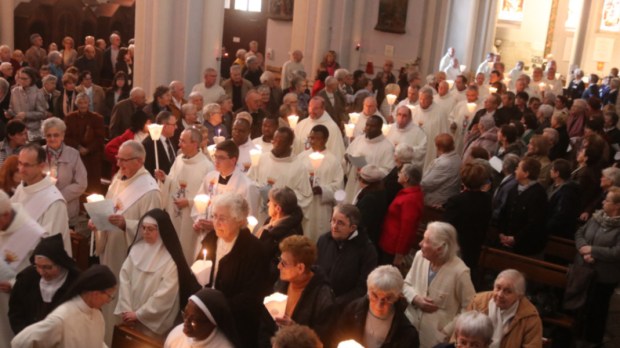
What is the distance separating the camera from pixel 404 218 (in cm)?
673

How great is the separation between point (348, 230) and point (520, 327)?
144 cm

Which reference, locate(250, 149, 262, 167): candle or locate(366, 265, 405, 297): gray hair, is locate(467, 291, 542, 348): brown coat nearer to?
locate(366, 265, 405, 297): gray hair

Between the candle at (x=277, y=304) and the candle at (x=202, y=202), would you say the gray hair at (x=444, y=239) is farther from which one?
the candle at (x=202, y=202)

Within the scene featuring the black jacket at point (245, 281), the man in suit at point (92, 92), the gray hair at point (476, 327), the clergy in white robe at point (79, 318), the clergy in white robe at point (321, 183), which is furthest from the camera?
the man in suit at point (92, 92)

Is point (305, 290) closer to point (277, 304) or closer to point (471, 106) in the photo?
point (277, 304)

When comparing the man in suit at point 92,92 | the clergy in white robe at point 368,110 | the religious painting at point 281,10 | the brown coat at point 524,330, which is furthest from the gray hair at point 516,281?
the religious painting at point 281,10

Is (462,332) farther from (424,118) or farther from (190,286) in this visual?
(424,118)

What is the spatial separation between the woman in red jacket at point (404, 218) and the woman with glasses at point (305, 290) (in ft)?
6.54

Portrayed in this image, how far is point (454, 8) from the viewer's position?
21688 millimetres

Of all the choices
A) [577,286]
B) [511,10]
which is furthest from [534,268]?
[511,10]

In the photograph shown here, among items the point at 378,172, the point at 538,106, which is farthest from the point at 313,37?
the point at 378,172

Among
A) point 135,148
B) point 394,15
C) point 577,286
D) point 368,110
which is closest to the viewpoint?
point 135,148

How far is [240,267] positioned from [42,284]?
133cm

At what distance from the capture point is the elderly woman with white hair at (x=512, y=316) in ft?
15.7
